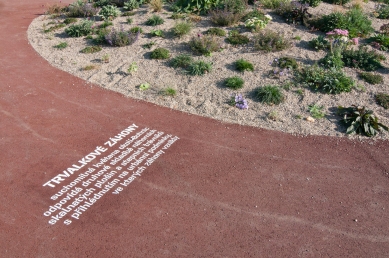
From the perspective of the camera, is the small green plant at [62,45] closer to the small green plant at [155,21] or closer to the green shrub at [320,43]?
the small green plant at [155,21]

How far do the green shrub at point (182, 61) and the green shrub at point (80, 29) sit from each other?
4.75 metres

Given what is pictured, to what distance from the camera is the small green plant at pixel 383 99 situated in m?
Result: 11.4

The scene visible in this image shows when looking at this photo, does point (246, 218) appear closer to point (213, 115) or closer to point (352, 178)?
point (352, 178)

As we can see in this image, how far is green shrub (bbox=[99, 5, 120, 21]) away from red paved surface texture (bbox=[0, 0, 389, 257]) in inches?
269

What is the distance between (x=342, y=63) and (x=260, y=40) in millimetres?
2983

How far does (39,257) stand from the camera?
702 cm

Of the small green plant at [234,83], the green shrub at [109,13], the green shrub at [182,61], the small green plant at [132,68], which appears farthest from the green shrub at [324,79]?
the green shrub at [109,13]

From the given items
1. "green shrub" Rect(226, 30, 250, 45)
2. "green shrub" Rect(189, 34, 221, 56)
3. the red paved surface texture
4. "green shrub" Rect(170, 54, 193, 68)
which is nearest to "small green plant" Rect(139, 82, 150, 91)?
the red paved surface texture

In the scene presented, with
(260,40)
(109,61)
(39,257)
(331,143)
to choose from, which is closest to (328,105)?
(331,143)

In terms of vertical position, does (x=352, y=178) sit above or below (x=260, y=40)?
below

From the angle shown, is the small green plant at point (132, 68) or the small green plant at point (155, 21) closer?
the small green plant at point (132, 68)

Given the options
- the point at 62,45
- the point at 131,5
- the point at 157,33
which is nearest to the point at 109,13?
the point at 131,5

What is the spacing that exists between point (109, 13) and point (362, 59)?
10.7m

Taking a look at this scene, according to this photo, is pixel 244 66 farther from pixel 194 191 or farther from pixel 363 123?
pixel 194 191
